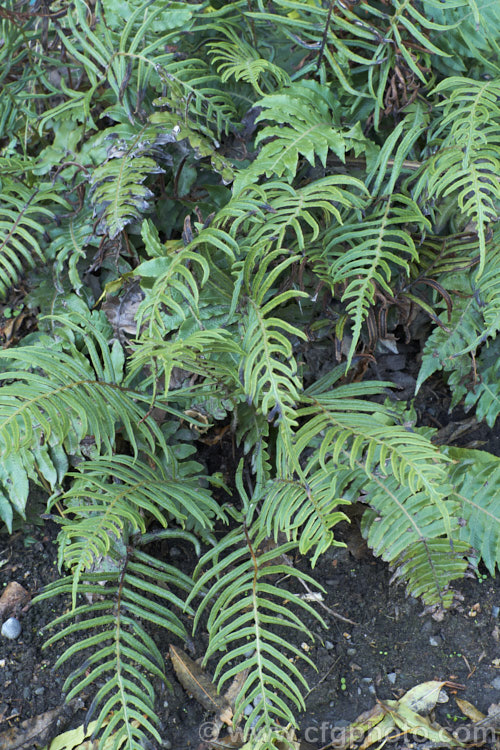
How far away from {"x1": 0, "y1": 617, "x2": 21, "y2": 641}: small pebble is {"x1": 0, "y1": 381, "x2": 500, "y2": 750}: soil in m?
0.01

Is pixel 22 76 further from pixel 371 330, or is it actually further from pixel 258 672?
pixel 258 672

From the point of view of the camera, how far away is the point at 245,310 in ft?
5.43

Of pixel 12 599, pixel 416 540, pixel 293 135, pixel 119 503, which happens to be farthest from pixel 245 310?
pixel 12 599

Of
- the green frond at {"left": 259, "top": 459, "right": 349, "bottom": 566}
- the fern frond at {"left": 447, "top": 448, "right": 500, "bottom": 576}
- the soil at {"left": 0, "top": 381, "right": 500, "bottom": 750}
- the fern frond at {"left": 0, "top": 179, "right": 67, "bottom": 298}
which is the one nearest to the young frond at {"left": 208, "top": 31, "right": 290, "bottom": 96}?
the fern frond at {"left": 0, "top": 179, "right": 67, "bottom": 298}

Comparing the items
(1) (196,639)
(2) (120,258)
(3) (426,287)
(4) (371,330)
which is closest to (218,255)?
(2) (120,258)

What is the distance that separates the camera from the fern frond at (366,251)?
157 centimetres

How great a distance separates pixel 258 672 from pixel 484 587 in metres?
0.69

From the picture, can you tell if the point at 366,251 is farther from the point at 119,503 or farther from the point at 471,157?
the point at 119,503

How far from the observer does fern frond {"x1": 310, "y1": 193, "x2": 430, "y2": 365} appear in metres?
1.57

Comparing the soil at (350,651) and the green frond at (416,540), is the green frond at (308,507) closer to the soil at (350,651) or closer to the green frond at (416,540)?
the green frond at (416,540)

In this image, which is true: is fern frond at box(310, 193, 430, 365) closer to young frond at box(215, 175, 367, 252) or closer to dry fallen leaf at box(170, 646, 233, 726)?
young frond at box(215, 175, 367, 252)

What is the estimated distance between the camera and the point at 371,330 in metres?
1.70

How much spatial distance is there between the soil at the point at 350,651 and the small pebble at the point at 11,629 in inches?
0.5

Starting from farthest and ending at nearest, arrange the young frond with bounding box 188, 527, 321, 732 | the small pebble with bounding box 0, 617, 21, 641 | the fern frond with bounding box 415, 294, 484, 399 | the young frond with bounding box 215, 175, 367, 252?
1. the fern frond with bounding box 415, 294, 484, 399
2. the small pebble with bounding box 0, 617, 21, 641
3. the young frond with bounding box 215, 175, 367, 252
4. the young frond with bounding box 188, 527, 321, 732
